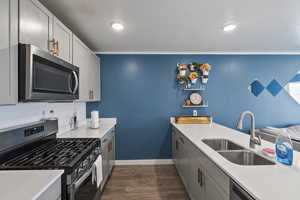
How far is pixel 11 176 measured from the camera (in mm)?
1018

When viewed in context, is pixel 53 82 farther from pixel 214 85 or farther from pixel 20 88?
pixel 214 85

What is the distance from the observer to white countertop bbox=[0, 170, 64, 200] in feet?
2.63

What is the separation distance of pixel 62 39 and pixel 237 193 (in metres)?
2.12

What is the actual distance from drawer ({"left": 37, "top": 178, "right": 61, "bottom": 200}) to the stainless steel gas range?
0.25 ft

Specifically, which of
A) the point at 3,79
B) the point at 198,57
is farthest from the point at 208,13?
the point at 3,79

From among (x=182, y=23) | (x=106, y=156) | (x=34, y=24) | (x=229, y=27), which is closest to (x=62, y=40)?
(x=34, y=24)

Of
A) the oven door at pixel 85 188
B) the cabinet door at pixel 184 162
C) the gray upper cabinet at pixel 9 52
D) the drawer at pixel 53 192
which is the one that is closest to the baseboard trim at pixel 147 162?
the cabinet door at pixel 184 162

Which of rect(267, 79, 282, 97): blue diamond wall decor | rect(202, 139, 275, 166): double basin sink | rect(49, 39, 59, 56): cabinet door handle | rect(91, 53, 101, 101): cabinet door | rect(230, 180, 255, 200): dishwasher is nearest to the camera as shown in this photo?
rect(230, 180, 255, 200): dishwasher

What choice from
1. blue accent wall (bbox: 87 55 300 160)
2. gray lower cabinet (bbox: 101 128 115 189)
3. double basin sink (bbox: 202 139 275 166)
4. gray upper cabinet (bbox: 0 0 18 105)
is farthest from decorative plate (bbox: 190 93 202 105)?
gray upper cabinet (bbox: 0 0 18 105)

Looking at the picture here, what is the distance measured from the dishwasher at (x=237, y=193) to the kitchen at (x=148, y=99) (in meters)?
0.01

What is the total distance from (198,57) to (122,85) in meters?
1.76

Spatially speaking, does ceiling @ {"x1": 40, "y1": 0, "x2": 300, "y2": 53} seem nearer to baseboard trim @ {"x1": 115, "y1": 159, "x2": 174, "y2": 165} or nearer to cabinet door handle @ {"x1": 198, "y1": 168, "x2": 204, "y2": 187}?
cabinet door handle @ {"x1": 198, "y1": 168, "x2": 204, "y2": 187}

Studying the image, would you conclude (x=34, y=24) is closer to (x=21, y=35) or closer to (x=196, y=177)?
(x=21, y=35)

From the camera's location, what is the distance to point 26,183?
0.93 meters
